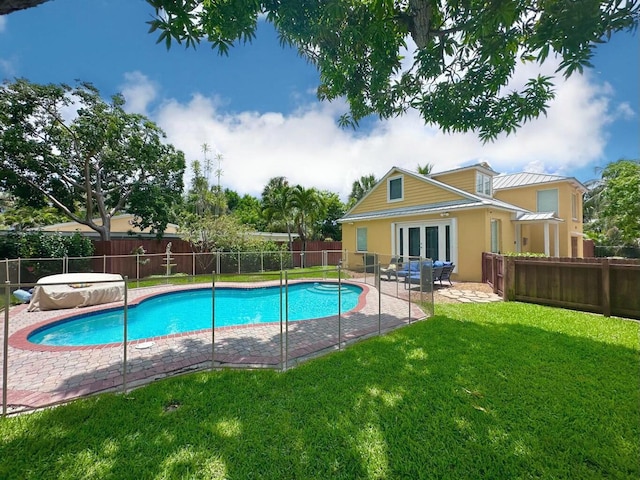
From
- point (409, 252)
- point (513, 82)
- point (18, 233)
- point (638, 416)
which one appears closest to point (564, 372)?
point (638, 416)

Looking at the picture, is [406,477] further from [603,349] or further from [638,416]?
[603,349]

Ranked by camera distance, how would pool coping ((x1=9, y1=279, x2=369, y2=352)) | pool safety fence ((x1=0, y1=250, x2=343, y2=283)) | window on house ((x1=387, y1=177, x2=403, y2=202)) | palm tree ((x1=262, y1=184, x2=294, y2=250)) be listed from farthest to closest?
palm tree ((x1=262, y1=184, x2=294, y2=250))
window on house ((x1=387, y1=177, x2=403, y2=202))
pool safety fence ((x1=0, y1=250, x2=343, y2=283))
pool coping ((x1=9, y1=279, x2=369, y2=352))

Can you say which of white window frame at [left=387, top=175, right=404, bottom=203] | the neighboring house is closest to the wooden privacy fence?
the neighboring house

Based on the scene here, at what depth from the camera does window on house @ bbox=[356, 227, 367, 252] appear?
1699 cm

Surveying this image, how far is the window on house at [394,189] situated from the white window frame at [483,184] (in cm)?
400

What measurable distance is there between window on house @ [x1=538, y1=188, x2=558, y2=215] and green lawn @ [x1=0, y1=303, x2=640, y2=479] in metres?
16.4

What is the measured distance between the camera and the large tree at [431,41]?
3.98 meters

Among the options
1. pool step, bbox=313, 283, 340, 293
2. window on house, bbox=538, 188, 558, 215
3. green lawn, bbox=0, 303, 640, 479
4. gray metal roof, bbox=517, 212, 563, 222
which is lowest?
pool step, bbox=313, 283, 340, 293

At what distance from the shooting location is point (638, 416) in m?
2.87

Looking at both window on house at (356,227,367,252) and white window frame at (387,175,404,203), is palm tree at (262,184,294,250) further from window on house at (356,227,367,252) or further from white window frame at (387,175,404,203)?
white window frame at (387,175,404,203)

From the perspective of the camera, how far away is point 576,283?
695cm

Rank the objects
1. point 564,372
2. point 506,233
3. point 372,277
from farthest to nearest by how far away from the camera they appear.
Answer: point 506,233
point 372,277
point 564,372

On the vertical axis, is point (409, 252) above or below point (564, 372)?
above

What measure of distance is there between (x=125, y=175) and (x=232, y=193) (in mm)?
25584
